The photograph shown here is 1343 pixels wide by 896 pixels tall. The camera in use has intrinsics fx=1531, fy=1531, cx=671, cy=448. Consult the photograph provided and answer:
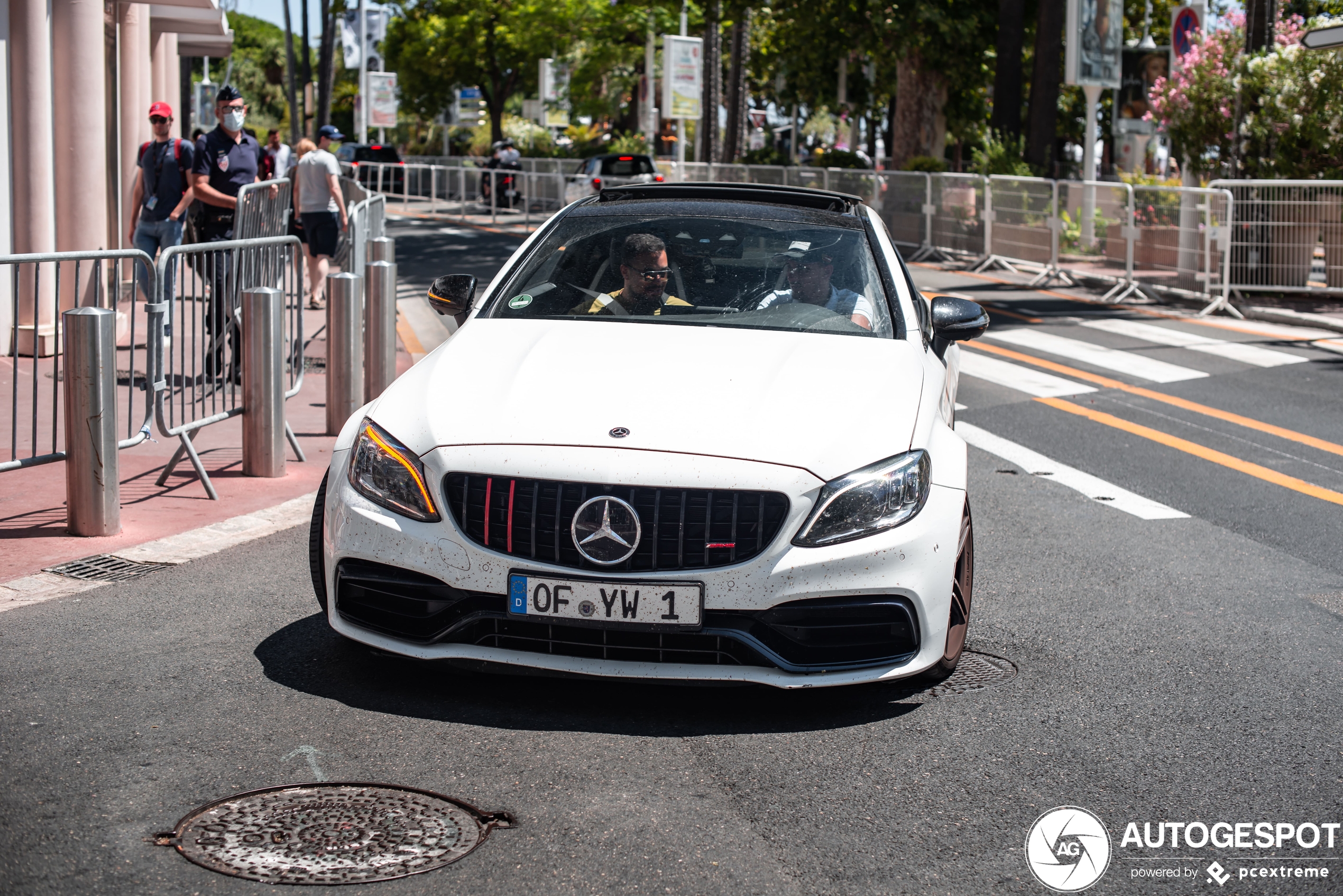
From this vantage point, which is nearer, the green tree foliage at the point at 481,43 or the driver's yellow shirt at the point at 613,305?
the driver's yellow shirt at the point at 613,305

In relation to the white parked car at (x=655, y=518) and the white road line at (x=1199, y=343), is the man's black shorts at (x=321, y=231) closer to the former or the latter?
the white road line at (x=1199, y=343)

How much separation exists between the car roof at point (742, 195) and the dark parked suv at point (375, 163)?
36.4m

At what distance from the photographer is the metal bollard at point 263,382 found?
723 centimetres

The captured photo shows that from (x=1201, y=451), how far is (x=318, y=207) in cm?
873

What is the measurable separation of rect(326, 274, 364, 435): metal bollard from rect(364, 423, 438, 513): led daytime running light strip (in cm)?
400

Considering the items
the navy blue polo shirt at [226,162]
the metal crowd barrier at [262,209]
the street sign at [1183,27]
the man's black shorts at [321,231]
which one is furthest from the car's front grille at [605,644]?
the street sign at [1183,27]

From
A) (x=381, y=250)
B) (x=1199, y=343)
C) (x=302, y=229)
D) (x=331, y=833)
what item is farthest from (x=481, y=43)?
(x=331, y=833)

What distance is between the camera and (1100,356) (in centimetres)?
1380

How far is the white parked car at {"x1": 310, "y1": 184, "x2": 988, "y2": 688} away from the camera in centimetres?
420

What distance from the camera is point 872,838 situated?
11.8 ft

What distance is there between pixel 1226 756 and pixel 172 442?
6.16m

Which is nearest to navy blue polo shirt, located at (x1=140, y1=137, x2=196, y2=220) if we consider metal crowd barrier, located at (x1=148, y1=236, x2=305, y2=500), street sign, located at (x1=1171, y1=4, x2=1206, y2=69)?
metal crowd barrier, located at (x1=148, y1=236, x2=305, y2=500)

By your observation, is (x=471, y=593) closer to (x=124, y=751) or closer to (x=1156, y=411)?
(x=124, y=751)

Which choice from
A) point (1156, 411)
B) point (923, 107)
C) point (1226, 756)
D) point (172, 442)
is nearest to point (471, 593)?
point (1226, 756)
